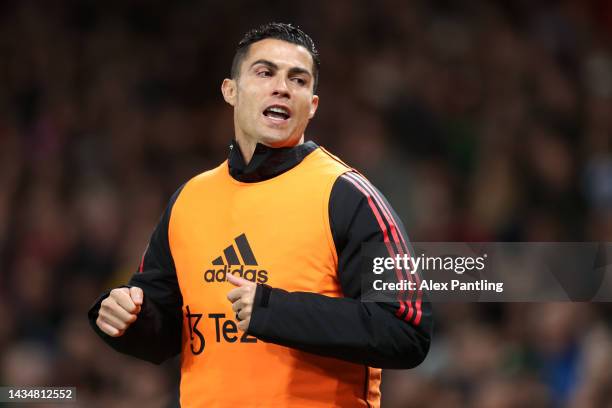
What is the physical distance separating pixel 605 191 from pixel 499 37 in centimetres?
140

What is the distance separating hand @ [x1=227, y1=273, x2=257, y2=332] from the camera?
2.49 meters

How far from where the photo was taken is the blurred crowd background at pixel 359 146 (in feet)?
17.2

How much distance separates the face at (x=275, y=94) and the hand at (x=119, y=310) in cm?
55

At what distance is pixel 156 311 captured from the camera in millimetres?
2879

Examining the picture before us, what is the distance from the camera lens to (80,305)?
603 cm

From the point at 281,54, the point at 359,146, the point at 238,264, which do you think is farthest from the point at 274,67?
the point at 359,146

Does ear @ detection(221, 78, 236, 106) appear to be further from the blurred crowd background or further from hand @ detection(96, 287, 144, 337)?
the blurred crowd background

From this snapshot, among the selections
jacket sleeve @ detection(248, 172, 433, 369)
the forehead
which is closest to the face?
the forehead

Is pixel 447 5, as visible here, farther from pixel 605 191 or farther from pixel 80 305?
pixel 80 305

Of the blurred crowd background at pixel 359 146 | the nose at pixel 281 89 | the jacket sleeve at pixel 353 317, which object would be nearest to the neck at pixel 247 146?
the nose at pixel 281 89

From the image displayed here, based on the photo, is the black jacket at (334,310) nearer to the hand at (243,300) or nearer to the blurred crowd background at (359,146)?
the hand at (243,300)

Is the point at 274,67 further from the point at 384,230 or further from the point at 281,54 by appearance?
the point at 384,230

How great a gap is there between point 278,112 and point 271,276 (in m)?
0.49

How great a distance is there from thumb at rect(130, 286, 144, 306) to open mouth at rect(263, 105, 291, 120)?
599 millimetres
